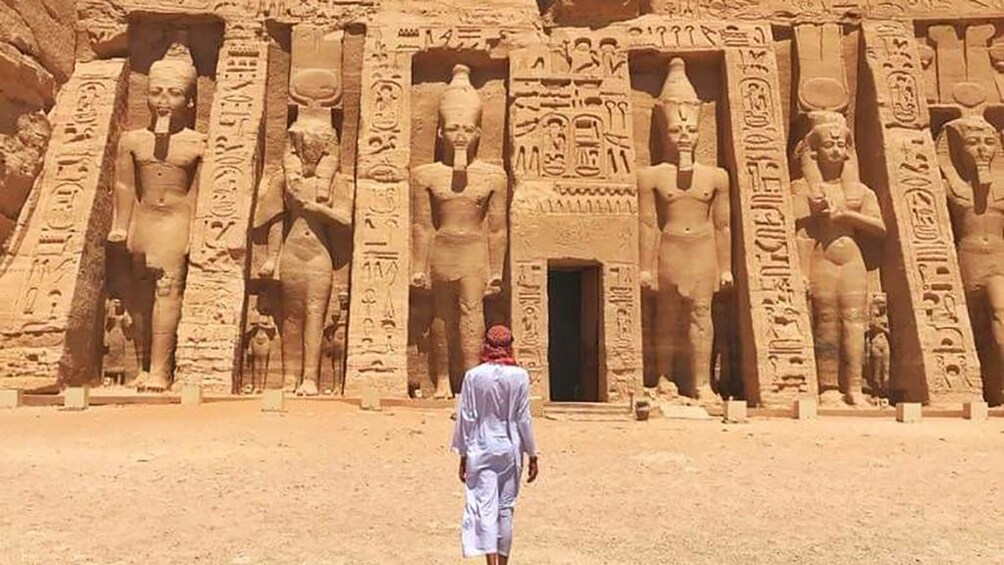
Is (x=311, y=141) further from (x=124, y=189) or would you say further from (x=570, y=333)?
(x=570, y=333)

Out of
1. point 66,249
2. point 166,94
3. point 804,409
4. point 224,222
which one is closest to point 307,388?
Answer: point 224,222

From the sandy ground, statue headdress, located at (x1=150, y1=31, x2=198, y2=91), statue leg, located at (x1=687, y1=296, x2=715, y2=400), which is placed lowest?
the sandy ground

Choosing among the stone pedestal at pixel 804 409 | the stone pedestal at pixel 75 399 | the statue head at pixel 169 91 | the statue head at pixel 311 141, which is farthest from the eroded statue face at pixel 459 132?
the stone pedestal at pixel 75 399

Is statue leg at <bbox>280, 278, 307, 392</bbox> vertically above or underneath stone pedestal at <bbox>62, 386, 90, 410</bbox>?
above

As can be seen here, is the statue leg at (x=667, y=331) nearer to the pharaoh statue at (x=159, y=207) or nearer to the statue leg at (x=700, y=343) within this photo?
the statue leg at (x=700, y=343)

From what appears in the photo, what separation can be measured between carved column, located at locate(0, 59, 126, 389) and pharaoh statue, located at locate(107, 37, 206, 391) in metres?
0.26

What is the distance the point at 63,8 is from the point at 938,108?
36.8 feet

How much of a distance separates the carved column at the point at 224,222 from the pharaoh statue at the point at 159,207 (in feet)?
1.33

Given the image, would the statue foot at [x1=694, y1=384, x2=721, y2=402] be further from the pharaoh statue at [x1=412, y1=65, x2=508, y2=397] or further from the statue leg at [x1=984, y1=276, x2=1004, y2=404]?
the statue leg at [x1=984, y1=276, x2=1004, y2=404]

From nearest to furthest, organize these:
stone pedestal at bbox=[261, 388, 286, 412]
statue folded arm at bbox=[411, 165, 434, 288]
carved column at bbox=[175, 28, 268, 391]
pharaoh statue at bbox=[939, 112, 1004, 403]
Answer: stone pedestal at bbox=[261, 388, 286, 412] < carved column at bbox=[175, 28, 268, 391] < statue folded arm at bbox=[411, 165, 434, 288] < pharaoh statue at bbox=[939, 112, 1004, 403]

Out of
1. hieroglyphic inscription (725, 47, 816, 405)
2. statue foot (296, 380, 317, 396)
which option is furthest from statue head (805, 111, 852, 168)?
statue foot (296, 380, 317, 396)

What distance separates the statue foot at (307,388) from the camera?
10.6 metres

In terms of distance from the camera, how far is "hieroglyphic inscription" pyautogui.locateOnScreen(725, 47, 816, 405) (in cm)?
1048

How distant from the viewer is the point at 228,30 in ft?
38.5
